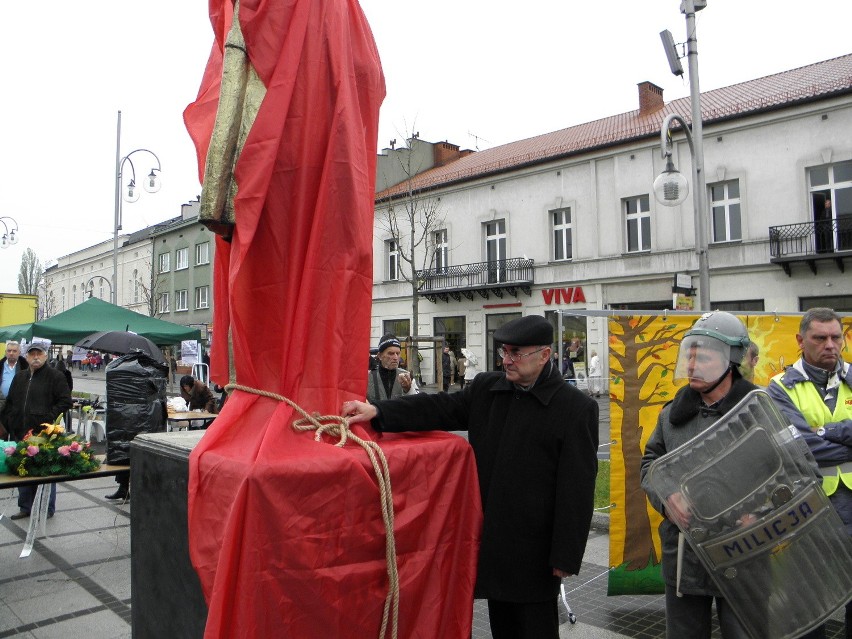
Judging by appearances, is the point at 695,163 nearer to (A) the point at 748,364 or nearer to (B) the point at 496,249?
(A) the point at 748,364

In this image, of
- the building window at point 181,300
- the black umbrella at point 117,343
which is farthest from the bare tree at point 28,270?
the black umbrella at point 117,343

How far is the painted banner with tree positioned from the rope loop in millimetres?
3115

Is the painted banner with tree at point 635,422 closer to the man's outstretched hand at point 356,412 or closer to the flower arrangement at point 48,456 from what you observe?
the man's outstretched hand at point 356,412

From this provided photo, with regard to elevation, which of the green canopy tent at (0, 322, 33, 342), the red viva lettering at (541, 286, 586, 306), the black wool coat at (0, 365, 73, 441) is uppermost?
the red viva lettering at (541, 286, 586, 306)

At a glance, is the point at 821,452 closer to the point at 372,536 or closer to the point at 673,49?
the point at 372,536

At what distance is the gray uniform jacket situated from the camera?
291 centimetres

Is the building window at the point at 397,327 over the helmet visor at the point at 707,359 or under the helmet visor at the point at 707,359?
over

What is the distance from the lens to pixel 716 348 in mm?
2924

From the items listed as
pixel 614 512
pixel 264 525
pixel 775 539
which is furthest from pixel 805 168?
pixel 264 525

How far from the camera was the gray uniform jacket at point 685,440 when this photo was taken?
291 cm

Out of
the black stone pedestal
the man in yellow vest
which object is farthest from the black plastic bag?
the man in yellow vest

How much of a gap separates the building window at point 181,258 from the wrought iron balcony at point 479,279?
22155 mm

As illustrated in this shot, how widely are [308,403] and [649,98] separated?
2950 centimetres

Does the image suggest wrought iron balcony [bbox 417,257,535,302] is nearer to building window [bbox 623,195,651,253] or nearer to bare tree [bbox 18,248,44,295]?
building window [bbox 623,195,651,253]
